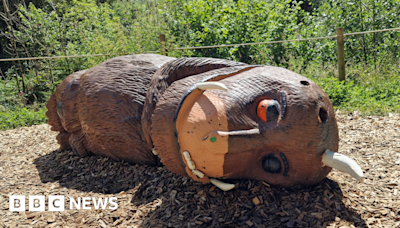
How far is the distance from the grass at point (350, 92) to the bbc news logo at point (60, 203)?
3635 millimetres

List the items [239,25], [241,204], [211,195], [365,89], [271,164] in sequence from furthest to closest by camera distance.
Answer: [239,25], [365,89], [211,195], [241,204], [271,164]

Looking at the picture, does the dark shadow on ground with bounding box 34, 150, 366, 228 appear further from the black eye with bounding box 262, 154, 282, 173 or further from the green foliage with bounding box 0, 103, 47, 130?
the green foliage with bounding box 0, 103, 47, 130

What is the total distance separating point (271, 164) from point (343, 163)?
49 cm

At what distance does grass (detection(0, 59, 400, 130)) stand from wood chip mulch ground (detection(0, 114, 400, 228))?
100 cm

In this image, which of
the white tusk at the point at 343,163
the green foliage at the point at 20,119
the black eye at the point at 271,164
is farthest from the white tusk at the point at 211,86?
the green foliage at the point at 20,119

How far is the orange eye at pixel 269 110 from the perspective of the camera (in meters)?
2.28

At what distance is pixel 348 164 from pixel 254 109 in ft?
2.31

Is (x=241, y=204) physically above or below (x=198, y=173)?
below

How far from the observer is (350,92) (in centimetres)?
535

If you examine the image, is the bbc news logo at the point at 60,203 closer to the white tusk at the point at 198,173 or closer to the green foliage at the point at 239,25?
the white tusk at the point at 198,173

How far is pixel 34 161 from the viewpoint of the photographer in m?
4.39

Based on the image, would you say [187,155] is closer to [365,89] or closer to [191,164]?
[191,164]

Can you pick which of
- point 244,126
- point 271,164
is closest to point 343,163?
point 271,164

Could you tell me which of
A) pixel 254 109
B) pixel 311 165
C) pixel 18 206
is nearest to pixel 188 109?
pixel 254 109
